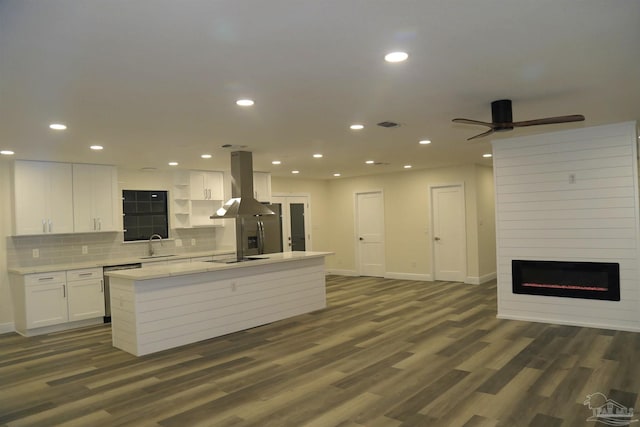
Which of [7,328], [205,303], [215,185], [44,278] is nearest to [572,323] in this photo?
[205,303]

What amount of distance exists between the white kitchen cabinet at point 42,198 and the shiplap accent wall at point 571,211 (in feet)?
20.8

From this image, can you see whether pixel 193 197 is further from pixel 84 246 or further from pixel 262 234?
pixel 84 246

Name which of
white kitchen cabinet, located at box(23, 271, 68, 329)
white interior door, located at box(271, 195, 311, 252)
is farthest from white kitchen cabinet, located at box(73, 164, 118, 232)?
white interior door, located at box(271, 195, 311, 252)

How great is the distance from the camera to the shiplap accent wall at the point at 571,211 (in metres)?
5.18

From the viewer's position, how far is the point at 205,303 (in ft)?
18.0

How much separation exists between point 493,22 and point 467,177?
272 inches

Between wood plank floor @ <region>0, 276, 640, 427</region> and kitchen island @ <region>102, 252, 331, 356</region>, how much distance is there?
0.20 meters

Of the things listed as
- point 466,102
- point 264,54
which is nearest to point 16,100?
point 264,54

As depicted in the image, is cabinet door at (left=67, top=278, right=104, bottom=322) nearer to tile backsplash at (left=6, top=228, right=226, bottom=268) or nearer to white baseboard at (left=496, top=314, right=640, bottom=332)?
tile backsplash at (left=6, top=228, right=226, bottom=268)

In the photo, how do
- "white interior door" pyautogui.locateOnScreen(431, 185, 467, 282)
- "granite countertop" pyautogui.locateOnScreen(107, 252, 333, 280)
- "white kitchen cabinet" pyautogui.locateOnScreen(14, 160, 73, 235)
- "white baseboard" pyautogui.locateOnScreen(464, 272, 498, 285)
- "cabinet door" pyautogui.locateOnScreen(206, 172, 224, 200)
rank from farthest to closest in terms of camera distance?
"white interior door" pyautogui.locateOnScreen(431, 185, 467, 282)
"white baseboard" pyautogui.locateOnScreen(464, 272, 498, 285)
"cabinet door" pyautogui.locateOnScreen(206, 172, 224, 200)
"white kitchen cabinet" pyautogui.locateOnScreen(14, 160, 73, 235)
"granite countertop" pyautogui.locateOnScreen(107, 252, 333, 280)

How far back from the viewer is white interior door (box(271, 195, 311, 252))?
1030 cm

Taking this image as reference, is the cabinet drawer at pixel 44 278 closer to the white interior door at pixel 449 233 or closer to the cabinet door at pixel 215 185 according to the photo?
the cabinet door at pixel 215 185

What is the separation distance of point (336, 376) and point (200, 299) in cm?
218

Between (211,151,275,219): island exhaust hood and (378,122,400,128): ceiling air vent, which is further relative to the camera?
(211,151,275,219): island exhaust hood
